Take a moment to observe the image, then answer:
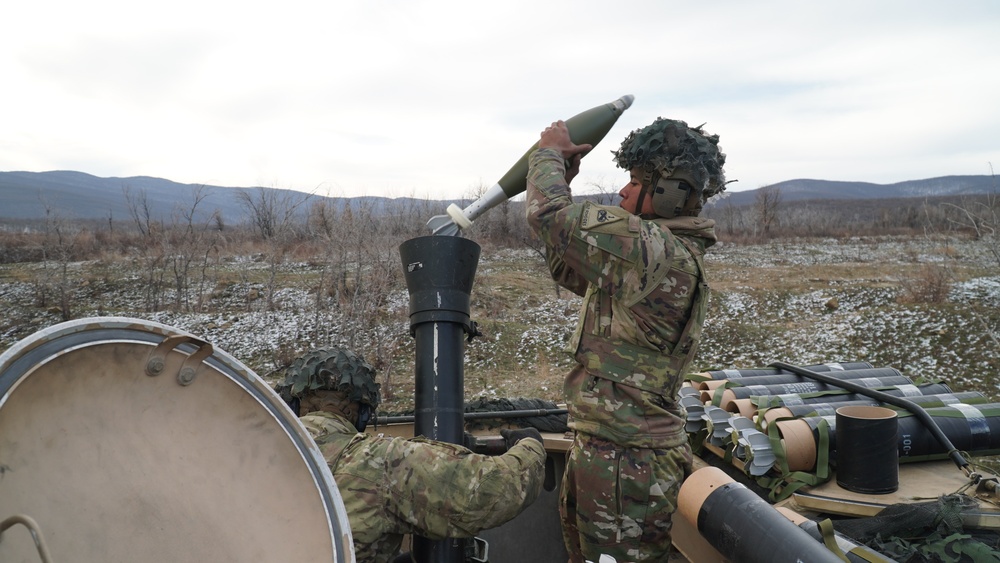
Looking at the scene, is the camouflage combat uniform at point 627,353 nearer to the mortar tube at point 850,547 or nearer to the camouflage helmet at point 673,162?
the camouflage helmet at point 673,162

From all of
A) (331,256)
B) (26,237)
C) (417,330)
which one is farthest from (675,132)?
(26,237)

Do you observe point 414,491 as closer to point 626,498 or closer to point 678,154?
point 626,498

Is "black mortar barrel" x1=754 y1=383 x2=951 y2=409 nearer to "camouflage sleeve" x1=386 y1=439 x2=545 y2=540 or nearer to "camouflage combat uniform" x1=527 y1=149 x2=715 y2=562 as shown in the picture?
"camouflage combat uniform" x1=527 y1=149 x2=715 y2=562

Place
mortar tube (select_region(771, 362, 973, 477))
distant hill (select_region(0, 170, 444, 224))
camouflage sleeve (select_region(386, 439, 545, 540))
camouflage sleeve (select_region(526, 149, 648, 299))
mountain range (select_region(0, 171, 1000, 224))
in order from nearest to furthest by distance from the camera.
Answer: camouflage sleeve (select_region(386, 439, 545, 540)), camouflage sleeve (select_region(526, 149, 648, 299)), mortar tube (select_region(771, 362, 973, 477)), distant hill (select_region(0, 170, 444, 224)), mountain range (select_region(0, 171, 1000, 224))

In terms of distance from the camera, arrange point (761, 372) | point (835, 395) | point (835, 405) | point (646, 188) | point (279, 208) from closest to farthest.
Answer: point (646, 188)
point (835, 405)
point (835, 395)
point (761, 372)
point (279, 208)

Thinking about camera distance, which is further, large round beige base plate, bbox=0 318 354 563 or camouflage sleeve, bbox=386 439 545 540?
camouflage sleeve, bbox=386 439 545 540

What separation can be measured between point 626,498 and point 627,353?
0.55 m

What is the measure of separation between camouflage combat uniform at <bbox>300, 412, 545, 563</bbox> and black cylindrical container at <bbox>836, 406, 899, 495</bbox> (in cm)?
133

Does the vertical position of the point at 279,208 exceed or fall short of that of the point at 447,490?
it exceeds it

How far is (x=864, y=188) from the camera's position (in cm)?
12988

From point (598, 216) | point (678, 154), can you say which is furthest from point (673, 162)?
point (598, 216)

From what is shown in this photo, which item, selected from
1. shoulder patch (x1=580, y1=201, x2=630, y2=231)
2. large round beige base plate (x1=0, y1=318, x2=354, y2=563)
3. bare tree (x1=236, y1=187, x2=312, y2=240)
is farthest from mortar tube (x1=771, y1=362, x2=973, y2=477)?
bare tree (x1=236, y1=187, x2=312, y2=240)

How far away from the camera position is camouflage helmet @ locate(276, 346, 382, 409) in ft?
8.61

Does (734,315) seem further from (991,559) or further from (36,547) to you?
(36,547)
